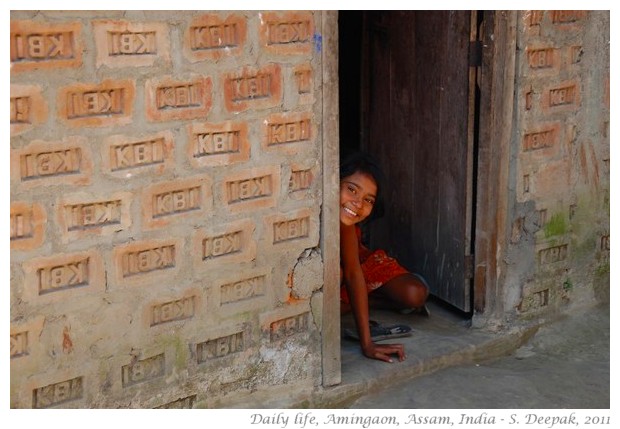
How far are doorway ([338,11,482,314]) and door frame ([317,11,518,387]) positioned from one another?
3.9 inches

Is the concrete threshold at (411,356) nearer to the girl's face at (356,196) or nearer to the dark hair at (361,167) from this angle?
the girl's face at (356,196)

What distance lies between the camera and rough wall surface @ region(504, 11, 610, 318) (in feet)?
16.3

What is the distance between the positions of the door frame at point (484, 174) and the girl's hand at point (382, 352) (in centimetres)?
30

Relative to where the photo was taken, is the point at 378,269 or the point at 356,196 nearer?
the point at 356,196

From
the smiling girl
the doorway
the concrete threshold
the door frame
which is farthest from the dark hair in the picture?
the concrete threshold

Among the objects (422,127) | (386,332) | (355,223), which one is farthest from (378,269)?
(422,127)

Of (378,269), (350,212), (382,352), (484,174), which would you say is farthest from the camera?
(378,269)

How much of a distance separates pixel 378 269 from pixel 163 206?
184 cm

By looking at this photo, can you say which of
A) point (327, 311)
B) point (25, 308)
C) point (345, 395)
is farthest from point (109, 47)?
point (345, 395)

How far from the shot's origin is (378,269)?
5453 mm

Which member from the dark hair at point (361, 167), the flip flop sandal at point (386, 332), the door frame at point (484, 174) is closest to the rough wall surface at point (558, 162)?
the door frame at point (484, 174)

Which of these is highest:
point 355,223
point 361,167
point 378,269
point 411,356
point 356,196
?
point 361,167

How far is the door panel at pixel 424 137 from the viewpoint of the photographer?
519cm

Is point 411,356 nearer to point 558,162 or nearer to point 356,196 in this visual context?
point 356,196
